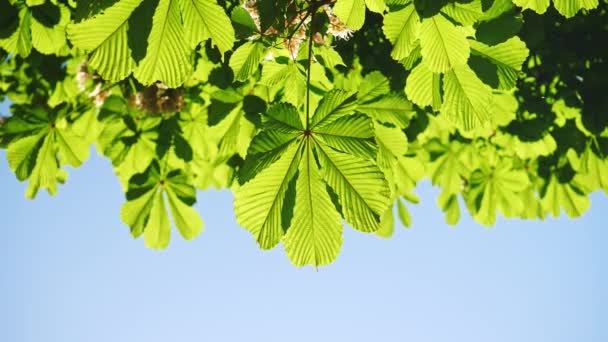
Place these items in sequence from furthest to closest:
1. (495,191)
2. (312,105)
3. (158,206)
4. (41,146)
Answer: (495,191) → (158,206) → (41,146) → (312,105)

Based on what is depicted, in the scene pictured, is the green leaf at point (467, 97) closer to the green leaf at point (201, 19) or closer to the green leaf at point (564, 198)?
the green leaf at point (201, 19)

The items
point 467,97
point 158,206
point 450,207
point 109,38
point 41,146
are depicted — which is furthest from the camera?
point 450,207

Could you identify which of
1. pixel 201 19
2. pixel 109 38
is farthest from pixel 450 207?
pixel 109 38

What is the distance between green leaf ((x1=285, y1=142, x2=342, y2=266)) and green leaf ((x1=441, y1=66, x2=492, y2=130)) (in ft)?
1.51

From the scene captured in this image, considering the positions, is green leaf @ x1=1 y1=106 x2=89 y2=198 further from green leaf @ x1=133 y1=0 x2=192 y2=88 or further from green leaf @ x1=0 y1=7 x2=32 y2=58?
green leaf @ x1=133 y1=0 x2=192 y2=88

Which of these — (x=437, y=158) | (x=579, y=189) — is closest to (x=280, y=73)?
(x=437, y=158)

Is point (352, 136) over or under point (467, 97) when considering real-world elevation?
under

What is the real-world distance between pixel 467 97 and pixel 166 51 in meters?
0.78

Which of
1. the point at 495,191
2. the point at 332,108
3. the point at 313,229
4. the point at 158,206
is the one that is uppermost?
the point at 495,191

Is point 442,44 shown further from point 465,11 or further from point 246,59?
point 246,59

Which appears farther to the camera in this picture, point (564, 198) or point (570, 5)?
point (564, 198)

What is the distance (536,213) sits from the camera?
282 centimetres

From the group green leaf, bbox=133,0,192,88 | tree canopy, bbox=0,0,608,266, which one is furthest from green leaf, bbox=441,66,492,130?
green leaf, bbox=133,0,192,88

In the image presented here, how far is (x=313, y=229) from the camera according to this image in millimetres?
949
